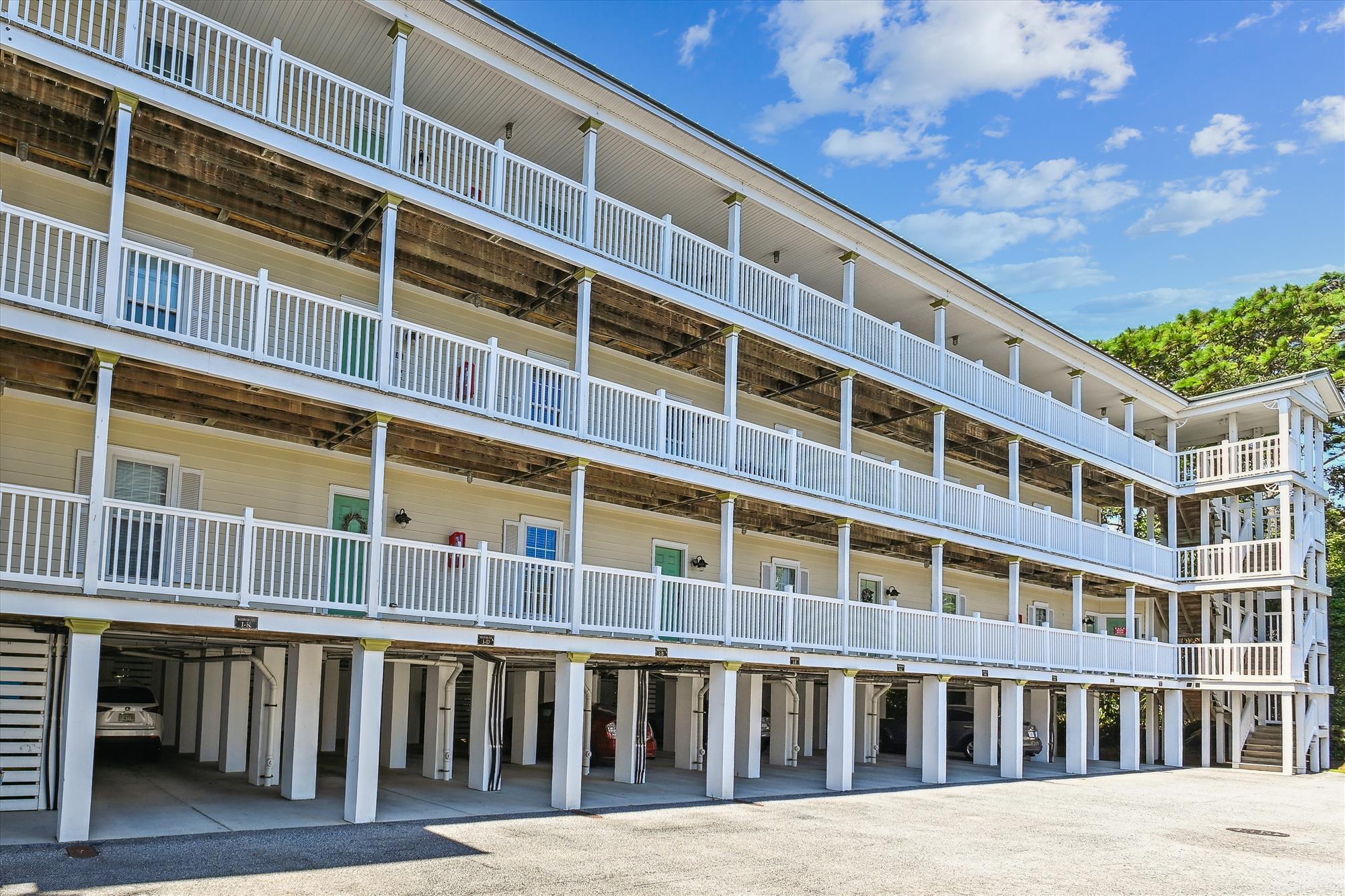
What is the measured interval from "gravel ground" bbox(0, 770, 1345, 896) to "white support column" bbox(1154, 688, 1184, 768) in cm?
1351

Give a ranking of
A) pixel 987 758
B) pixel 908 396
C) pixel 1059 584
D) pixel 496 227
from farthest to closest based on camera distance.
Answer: pixel 1059 584 < pixel 987 758 < pixel 908 396 < pixel 496 227

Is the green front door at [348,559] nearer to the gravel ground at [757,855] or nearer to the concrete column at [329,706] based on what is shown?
the gravel ground at [757,855]

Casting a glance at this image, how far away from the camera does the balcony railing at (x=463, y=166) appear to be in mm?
14586

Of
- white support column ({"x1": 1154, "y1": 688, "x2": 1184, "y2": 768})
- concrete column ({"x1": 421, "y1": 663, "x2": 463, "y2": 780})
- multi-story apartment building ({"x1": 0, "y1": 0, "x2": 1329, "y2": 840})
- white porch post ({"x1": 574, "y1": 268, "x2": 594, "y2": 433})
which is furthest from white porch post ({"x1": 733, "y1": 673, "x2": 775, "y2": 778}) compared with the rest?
white support column ({"x1": 1154, "y1": 688, "x2": 1184, "y2": 768})

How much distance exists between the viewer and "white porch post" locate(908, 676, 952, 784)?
24.8 metres

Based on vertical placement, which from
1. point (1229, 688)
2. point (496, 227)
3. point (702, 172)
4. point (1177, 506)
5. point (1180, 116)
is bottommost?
point (1229, 688)

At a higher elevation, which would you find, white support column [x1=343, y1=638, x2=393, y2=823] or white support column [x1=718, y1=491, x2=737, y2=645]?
white support column [x1=718, y1=491, x2=737, y2=645]

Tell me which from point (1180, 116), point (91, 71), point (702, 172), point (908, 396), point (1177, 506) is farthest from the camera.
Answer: point (1180, 116)

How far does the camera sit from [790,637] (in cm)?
2136

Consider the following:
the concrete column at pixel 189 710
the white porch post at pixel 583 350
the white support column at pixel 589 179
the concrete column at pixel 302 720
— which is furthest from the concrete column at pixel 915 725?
the concrete column at pixel 189 710

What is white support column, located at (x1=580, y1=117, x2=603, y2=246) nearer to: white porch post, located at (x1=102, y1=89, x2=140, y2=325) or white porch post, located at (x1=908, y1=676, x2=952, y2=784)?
white porch post, located at (x1=102, y1=89, x2=140, y2=325)

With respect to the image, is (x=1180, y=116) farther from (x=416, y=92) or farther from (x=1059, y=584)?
(x=416, y=92)

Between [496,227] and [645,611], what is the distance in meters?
6.95

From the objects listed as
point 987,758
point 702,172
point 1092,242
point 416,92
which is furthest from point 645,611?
point 1092,242
